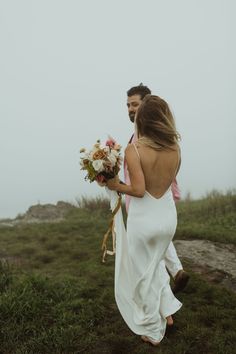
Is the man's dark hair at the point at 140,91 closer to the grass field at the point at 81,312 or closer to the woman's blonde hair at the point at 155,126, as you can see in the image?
the woman's blonde hair at the point at 155,126

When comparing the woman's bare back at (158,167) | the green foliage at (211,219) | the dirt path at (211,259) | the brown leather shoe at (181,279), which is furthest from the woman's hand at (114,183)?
the green foliage at (211,219)

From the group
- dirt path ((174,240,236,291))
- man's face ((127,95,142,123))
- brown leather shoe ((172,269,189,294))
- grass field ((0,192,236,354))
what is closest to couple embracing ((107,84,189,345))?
grass field ((0,192,236,354))

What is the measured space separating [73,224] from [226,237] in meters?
4.11

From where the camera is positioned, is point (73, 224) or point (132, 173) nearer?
point (132, 173)

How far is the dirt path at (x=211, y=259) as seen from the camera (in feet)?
22.9

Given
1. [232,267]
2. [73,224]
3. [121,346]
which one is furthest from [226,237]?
[121,346]

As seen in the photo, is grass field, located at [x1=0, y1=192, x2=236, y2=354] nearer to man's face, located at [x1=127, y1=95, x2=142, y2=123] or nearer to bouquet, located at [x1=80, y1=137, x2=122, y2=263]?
bouquet, located at [x1=80, y1=137, x2=122, y2=263]

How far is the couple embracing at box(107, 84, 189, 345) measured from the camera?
14.0 feet

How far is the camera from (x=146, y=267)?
178 inches

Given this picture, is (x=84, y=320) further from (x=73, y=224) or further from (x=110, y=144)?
(x=73, y=224)

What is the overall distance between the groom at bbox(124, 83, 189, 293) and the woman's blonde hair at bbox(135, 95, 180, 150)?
1033 mm

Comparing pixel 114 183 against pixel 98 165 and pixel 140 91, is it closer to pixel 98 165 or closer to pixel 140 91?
pixel 98 165

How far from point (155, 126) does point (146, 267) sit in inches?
56.3

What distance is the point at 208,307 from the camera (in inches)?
218
